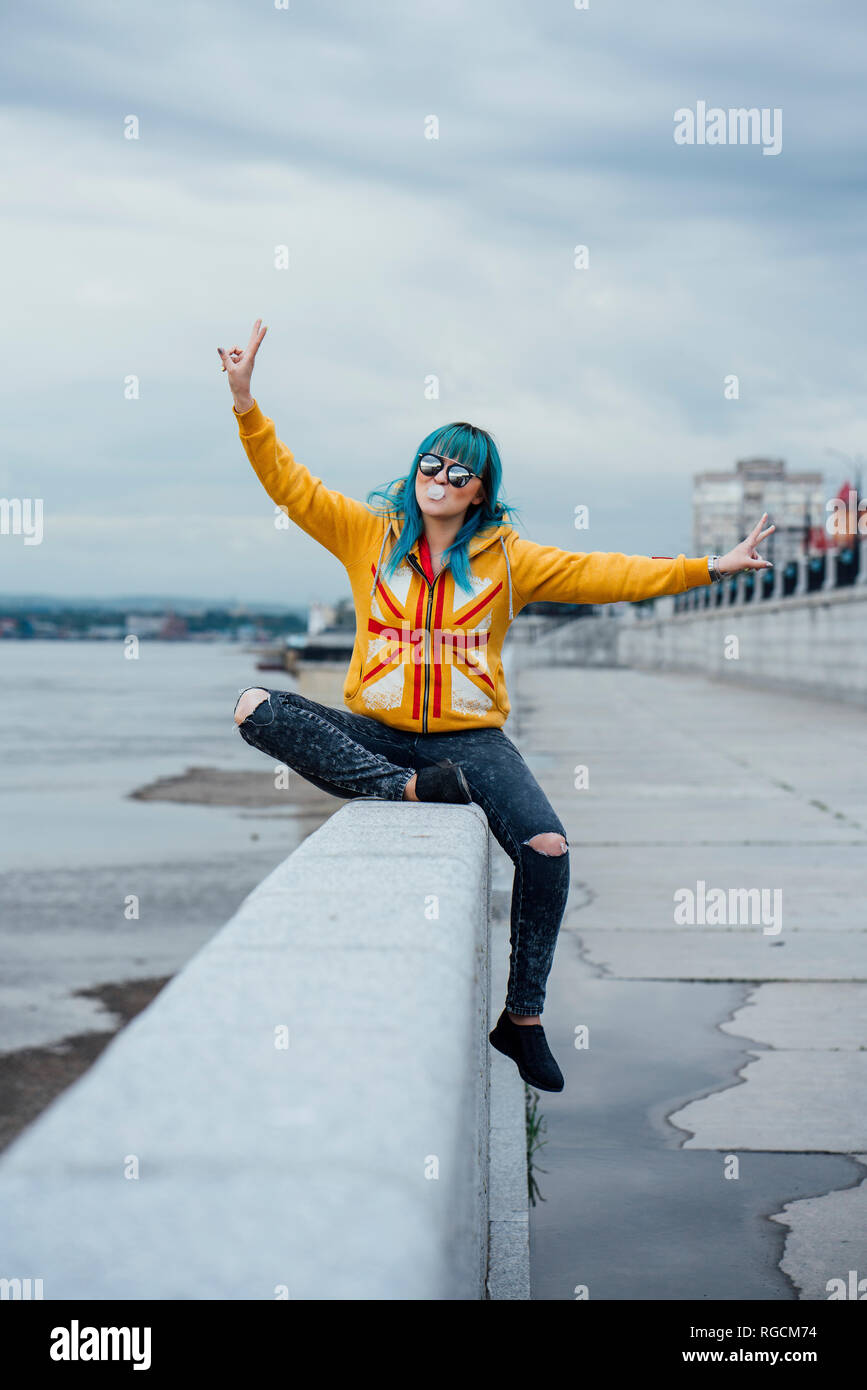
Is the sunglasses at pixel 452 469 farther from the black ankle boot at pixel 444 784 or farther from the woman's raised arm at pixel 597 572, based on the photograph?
the black ankle boot at pixel 444 784

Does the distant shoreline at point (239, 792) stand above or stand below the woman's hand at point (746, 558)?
below

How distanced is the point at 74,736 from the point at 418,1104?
38748 mm

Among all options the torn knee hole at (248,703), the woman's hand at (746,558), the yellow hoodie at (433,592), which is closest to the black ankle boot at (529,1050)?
the yellow hoodie at (433,592)

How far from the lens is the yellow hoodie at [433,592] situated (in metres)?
4.04

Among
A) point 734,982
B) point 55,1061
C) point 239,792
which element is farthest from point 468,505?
point 239,792

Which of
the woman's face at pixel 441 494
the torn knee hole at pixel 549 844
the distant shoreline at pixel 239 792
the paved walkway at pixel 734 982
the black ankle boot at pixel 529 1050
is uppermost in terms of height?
the woman's face at pixel 441 494

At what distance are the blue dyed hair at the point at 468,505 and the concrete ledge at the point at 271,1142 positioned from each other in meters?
2.18

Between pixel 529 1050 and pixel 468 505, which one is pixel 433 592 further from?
pixel 529 1050

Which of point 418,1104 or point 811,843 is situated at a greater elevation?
point 418,1104

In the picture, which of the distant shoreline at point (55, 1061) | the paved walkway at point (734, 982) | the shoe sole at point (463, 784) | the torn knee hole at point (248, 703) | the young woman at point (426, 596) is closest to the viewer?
the paved walkway at point (734, 982)
